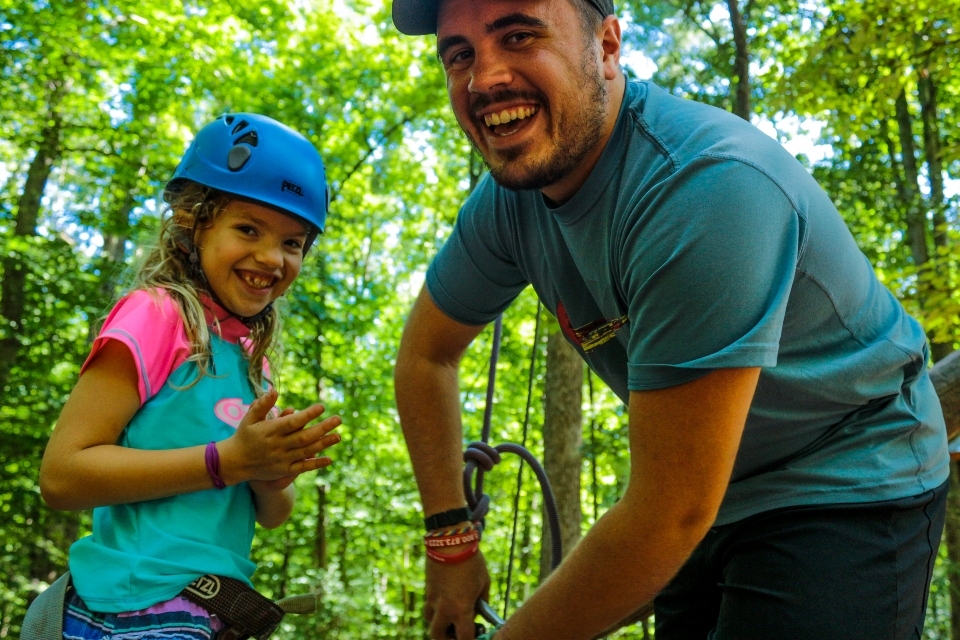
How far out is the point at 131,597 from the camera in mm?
1696

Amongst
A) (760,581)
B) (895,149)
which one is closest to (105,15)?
(760,581)

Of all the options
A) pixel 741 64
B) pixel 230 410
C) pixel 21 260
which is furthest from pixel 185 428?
pixel 21 260

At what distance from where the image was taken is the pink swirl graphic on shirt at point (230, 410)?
197cm

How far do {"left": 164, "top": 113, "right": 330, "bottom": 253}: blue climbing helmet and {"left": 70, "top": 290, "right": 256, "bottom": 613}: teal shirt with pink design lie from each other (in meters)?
0.44

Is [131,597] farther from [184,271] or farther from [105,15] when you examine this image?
[105,15]

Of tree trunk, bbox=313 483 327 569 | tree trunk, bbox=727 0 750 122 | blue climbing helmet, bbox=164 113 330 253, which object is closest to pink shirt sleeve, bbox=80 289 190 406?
blue climbing helmet, bbox=164 113 330 253

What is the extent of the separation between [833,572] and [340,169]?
9.06 m

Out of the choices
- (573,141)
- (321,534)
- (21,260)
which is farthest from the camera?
(321,534)

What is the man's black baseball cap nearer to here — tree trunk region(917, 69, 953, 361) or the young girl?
the young girl

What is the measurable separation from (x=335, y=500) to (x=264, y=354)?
31.8ft

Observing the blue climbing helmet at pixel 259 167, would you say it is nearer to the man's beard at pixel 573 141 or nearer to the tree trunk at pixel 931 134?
the man's beard at pixel 573 141

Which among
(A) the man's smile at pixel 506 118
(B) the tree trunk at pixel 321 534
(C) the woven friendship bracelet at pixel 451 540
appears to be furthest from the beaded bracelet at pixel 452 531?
(B) the tree trunk at pixel 321 534

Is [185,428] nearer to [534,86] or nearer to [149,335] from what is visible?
[149,335]

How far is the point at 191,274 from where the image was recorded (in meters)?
2.17
